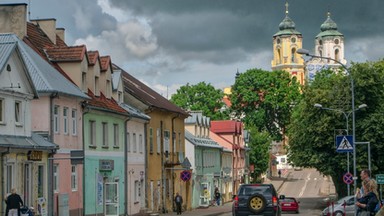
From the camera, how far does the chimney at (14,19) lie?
37.1 metres

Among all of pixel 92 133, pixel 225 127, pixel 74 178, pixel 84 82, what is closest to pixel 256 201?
pixel 74 178

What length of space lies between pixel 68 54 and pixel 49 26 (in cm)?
514

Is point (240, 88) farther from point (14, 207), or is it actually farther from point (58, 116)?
point (14, 207)

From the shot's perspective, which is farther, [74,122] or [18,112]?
[74,122]

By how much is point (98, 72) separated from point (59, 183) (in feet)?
28.7

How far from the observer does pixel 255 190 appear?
3297cm

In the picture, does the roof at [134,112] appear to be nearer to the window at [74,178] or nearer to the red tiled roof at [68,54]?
the red tiled roof at [68,54]

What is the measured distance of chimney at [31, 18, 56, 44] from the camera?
43.4 metres

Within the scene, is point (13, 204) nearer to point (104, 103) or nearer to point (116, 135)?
point (104, 103)

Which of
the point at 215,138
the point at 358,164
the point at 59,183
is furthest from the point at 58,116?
the point at 215,138

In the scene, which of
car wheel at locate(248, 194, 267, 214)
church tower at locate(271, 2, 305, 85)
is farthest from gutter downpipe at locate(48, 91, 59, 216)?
church tower at locate(271, 2, 305, 85)

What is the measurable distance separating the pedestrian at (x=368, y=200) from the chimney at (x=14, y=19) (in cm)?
2207

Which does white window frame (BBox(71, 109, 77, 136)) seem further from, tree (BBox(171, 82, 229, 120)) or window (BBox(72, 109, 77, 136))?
tree (BBox(171, 82, 229, 120))

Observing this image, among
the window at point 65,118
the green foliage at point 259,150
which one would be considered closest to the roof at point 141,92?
the window at point 65,118
